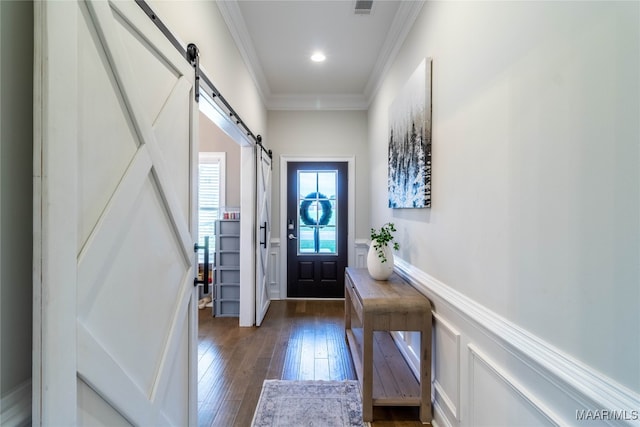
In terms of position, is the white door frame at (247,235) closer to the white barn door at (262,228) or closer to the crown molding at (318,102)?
the white barn door at (262,228)

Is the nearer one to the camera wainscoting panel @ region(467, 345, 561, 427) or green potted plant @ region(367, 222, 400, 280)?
wainscoting panel @ region(467, 345, 561, 427)

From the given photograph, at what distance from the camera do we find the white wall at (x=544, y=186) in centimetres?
74

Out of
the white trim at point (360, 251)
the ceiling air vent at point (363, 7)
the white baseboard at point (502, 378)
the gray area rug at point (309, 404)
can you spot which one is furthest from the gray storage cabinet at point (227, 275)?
the ceiling air vent at point (363, 7)

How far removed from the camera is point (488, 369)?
1.27 meters

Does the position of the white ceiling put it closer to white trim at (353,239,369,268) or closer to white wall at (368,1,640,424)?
white wall at (368,1,640,424)

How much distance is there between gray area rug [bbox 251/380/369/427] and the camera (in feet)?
5.98

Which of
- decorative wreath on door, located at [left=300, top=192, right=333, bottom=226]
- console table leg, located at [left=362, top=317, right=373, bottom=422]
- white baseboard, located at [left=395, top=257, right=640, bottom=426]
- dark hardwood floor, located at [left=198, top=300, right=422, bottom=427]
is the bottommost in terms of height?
dark hardwood floor, located at [left=198, top=300, right=422, bottom=427]

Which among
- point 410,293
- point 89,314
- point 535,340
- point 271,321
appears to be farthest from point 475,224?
point 271,321

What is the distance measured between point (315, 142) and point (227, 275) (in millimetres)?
2283

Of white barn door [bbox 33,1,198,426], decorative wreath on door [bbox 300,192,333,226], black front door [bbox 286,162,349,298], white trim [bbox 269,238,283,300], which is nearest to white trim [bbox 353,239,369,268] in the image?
black front door [bbox 286,162,349,298]

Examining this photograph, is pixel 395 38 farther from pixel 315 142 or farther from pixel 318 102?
pixel 315 142

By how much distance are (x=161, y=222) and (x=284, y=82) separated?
315 cm

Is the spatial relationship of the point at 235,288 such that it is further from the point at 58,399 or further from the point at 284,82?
the point at 58,399

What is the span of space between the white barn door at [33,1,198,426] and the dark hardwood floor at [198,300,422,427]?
618 millimetres
